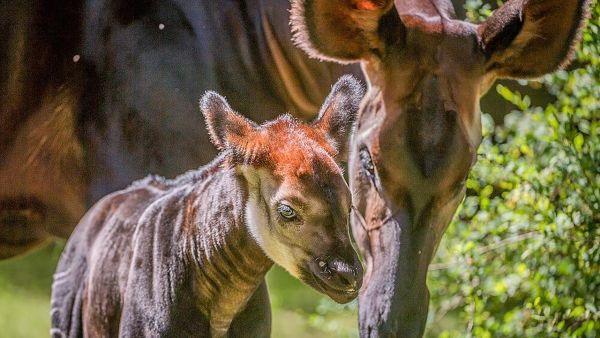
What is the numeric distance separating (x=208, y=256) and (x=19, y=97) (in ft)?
3.28

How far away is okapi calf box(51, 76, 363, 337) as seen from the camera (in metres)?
1.51

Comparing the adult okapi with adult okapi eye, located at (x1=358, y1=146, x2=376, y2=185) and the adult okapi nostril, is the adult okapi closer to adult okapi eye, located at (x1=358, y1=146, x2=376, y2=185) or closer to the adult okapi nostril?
adult okapi eye, located at (x1=358, y1=146, x2=376, y2=185)

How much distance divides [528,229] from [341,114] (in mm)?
1245

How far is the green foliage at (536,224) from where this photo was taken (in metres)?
2.63

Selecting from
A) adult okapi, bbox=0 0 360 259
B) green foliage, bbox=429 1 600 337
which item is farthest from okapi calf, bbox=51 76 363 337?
green foliage, bbox=429 1 600 337

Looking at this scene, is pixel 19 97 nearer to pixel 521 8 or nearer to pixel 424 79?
pixel 424 79

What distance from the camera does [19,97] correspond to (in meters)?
2.50

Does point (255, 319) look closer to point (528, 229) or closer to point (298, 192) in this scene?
point (298, 192)

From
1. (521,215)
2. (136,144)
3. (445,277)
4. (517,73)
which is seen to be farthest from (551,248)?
(136,144)

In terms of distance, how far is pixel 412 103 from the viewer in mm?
→ 2016

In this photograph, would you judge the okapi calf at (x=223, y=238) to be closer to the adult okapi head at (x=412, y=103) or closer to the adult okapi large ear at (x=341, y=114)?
the adult okapi large ear at (x=341, y=114)

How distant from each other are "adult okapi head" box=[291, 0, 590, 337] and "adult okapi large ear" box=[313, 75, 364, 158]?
Answer: 30cm

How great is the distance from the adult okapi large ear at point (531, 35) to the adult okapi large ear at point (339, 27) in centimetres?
21

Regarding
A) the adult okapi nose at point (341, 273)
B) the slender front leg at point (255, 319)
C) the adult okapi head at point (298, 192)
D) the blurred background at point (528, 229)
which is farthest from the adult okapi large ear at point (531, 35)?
the adult okapi nose at point (341, 273)
